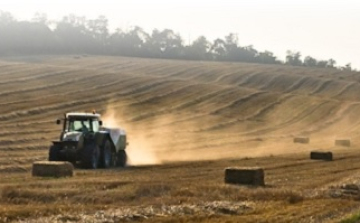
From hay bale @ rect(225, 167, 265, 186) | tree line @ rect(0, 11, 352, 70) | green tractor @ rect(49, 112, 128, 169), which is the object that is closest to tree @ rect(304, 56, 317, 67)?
tree line @ rect(0, 11, 352, 70)

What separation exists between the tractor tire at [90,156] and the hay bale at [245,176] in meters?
6.77

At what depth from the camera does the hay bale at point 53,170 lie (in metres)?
19.3

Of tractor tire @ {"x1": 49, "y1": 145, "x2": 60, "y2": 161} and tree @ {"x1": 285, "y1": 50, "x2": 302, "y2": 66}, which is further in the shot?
tree @ {"x1": 285, "y1": 50, "x2": 302, "y2": 66}

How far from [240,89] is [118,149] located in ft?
125

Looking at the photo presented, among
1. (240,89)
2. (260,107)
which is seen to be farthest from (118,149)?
(240,89)

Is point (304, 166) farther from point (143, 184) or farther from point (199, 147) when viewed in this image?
point (199, 147)

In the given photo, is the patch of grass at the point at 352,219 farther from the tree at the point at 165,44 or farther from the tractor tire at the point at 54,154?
the tree at the point at 165,44

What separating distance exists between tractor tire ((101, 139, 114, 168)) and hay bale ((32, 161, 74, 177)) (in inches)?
216

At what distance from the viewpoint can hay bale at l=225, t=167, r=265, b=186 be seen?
59.1ft

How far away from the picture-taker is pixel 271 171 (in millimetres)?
22906

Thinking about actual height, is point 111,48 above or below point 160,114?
above

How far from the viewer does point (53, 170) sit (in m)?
19.4

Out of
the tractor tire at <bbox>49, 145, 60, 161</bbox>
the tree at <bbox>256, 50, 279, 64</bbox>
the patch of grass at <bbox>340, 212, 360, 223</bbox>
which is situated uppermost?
the tree at <bbox>256, 50, 279, 64</bbox>

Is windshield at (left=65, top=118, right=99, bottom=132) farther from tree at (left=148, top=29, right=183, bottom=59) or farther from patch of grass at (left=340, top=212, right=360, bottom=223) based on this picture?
tree at (left=148, top=29, right=183, bottom=59)
